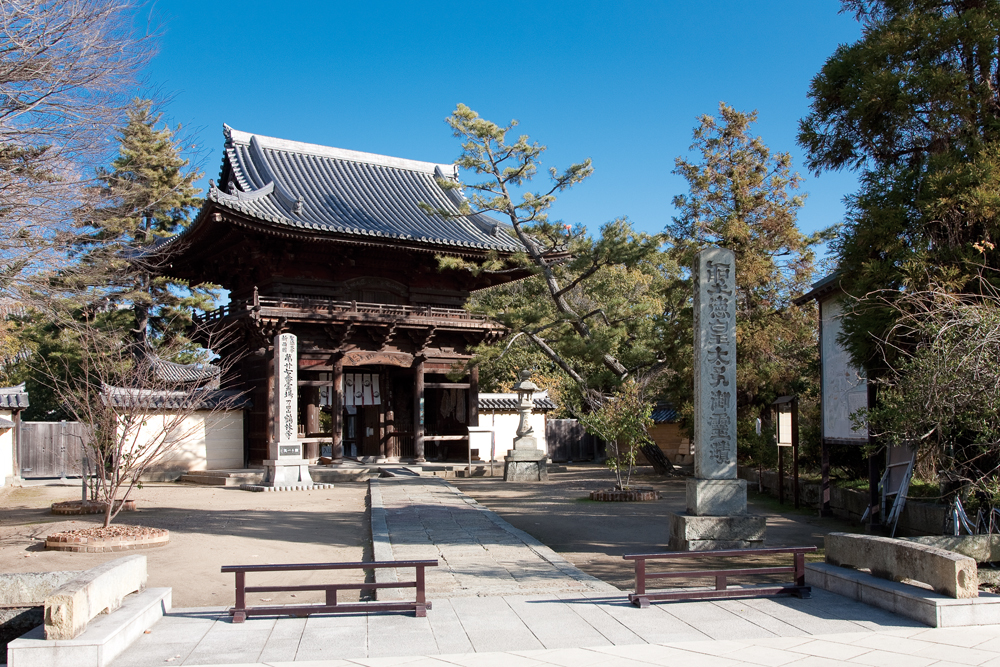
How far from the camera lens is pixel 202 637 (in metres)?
5.12

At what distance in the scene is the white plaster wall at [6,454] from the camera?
1919cm

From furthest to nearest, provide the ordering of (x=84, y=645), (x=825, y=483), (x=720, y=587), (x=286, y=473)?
(x=286, y=473) → (x=825, y=483) → (x=720, y=587) → (x=84, y=645)

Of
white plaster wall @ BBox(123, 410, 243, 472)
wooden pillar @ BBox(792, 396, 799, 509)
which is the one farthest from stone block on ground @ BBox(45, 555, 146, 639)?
white plaster wall @ BBox(123, 410, 243, 472)

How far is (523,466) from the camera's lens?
18.6m

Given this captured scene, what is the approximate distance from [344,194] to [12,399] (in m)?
10.6

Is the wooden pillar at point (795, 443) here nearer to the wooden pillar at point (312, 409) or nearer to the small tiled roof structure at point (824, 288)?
the small tiled roof structure at point (824, 288)

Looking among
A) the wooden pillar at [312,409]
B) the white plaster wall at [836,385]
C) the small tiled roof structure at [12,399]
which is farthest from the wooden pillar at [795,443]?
the small tiled roof structure at [12,399]

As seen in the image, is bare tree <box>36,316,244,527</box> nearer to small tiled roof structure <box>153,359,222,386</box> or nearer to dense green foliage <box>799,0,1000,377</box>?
small tiled roof structure <box>153,359,222,386</box>

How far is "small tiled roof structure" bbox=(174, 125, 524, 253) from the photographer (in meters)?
20.0

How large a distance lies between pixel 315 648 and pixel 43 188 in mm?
5876

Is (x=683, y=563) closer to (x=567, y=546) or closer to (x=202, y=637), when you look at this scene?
(x=567, y=546)

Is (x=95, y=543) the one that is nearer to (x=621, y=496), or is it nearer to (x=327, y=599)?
(x=327, y=599)

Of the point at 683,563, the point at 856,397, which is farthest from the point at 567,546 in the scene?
the point at 856,397

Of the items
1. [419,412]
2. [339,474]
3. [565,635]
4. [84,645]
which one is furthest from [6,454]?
[565,635]
